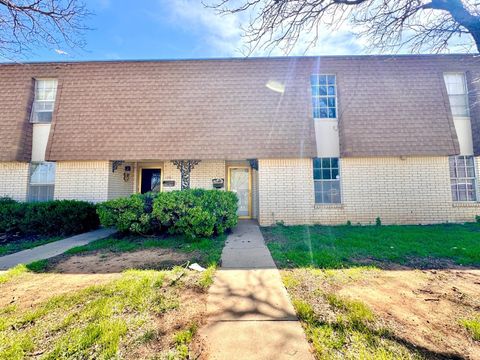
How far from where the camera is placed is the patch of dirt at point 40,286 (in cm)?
311

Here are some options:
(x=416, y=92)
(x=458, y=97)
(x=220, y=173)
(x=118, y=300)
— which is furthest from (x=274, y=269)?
(x=458, y=97)

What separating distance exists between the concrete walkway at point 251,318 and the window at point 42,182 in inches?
369

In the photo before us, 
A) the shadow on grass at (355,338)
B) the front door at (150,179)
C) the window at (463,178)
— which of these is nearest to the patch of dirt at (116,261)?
the shadow on grass at (355,338)

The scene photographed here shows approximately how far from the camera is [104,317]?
2629 millimetres

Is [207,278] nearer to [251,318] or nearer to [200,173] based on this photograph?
[251,318]

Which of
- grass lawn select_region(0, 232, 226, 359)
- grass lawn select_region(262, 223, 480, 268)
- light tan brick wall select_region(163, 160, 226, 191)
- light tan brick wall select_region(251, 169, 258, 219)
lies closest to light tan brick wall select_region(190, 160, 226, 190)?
light tan brick wall select_region(163, 160, 226, 191)

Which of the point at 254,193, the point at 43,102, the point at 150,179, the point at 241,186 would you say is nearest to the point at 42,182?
the point at 43,102

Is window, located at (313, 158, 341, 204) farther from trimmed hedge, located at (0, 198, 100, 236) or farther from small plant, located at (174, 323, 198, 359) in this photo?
trimmed hedge, located at (0, 198, 100, 236)

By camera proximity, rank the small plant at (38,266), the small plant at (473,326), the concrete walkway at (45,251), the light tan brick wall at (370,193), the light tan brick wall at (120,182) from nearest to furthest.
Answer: the small plant at (473,326) < the small plant at (38,266) < the concrete walkway at (45,251) < the light tan brick wall at (370,193) < the light tan brick wall at (120,182)

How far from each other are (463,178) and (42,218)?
15715 mm

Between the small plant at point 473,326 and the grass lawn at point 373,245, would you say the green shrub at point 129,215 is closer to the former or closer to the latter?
the grass lawn at point 373,245

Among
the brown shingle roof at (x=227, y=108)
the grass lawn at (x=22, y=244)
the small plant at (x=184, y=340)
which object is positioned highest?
the brown shingle roof at (x=227, y=108)

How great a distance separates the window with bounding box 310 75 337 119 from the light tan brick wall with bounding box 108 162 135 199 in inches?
346

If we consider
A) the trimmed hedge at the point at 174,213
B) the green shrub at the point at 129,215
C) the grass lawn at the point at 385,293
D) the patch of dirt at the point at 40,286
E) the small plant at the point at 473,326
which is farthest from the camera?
the green shrub at the point at 129,215
